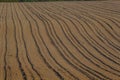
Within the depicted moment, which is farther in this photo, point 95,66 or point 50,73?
point 95,66

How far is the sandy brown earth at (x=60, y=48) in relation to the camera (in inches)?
377

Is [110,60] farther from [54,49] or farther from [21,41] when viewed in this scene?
[21,41]

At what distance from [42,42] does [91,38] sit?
185 centimetres

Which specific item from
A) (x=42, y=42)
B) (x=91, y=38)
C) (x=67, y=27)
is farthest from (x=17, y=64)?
(x=67, y=27)

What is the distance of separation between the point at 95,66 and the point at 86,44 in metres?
3.03

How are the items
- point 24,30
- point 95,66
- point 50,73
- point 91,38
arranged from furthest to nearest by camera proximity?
point 24,30 < point 91,38 < point 95,66 < point 50,73

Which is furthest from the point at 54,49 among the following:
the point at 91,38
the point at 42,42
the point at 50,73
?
the point at 50,73

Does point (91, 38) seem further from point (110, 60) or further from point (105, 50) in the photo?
point (110, 60)

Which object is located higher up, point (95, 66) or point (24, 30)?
point (95, 66)

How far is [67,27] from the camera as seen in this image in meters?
15.8

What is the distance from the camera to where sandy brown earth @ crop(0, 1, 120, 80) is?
958 centimetres

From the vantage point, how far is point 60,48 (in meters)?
12.7

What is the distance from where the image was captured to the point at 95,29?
15383 millimetres

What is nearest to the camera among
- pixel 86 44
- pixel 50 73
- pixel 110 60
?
pixel 50 73
